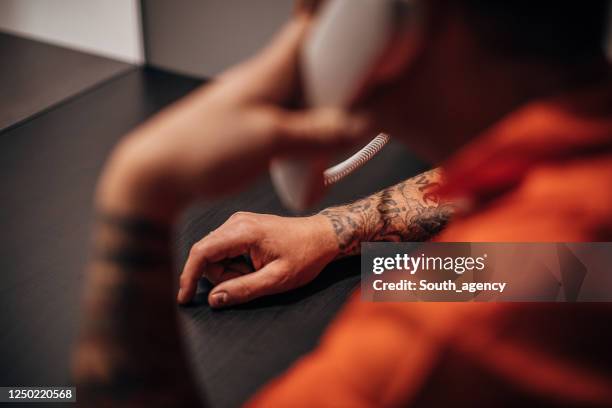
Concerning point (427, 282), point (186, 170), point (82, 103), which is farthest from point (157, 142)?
point (82, 103)

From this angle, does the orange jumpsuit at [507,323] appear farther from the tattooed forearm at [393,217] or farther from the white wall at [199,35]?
the white wall at [199,35]

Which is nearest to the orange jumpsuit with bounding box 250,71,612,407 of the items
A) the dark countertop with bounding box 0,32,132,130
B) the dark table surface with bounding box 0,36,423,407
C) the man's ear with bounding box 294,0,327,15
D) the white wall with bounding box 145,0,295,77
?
the man's ear with bounding box 294,0,327,15

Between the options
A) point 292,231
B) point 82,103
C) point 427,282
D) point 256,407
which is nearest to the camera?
point 256,407

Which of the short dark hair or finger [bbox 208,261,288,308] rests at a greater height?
the short dark hair

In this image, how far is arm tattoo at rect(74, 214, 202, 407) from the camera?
0.39 meters

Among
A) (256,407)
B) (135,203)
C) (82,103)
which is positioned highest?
(82,103)

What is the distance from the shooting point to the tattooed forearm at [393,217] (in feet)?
2.98

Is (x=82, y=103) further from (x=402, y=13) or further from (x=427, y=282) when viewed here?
(x=402, y=13)

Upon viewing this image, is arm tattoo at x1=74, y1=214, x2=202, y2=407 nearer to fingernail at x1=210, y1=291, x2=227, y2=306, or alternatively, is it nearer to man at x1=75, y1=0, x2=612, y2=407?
man at x1=75, y1=0, x2=612, y2=407

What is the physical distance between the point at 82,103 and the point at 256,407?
1105mm

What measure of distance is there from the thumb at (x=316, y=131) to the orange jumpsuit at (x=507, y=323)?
3.5 inches

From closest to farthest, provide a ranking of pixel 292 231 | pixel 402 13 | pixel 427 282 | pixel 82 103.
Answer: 1. pixel 402 13
2. pixel 427 282
3. pixel 292 231
4. pixel 82 103

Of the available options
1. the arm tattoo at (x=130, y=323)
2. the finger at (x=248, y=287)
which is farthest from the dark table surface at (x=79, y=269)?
the arm tattoo at (x=130, y=323)

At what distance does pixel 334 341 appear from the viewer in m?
0.42
